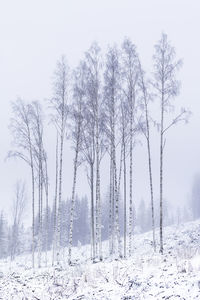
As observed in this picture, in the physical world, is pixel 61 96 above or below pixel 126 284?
above

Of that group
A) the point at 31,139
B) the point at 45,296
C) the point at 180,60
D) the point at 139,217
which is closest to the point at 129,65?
the point at 180,60

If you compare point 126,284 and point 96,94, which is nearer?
point 126,284

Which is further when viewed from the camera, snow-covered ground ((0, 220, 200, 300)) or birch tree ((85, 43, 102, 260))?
birch tree ((85, 43, 102, 260))

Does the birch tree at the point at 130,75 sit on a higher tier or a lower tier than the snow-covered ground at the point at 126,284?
higher

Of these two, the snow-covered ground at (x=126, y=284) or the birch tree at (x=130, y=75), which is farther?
the birch tree at (x=130, y=75)

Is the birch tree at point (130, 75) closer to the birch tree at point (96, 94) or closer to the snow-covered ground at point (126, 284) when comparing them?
the birch tree at point (96, 94)

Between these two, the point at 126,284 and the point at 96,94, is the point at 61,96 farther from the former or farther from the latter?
the point at 126,284

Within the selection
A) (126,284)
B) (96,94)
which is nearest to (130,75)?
(96,94)

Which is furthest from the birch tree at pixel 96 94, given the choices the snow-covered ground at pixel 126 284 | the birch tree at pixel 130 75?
the snow-covered ground at pixel 126 284

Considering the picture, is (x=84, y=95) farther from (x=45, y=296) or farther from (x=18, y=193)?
(x=18, y=193)

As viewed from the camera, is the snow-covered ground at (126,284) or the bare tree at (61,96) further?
the bare tree at (61,96)

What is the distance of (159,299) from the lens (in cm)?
823

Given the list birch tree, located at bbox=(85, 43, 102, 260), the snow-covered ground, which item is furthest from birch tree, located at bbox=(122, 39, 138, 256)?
the snow-covered ground

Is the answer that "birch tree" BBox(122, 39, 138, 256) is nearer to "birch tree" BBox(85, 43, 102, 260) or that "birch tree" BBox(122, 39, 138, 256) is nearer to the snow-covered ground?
"birch tree" BBox(85, 43, 102, 260)
